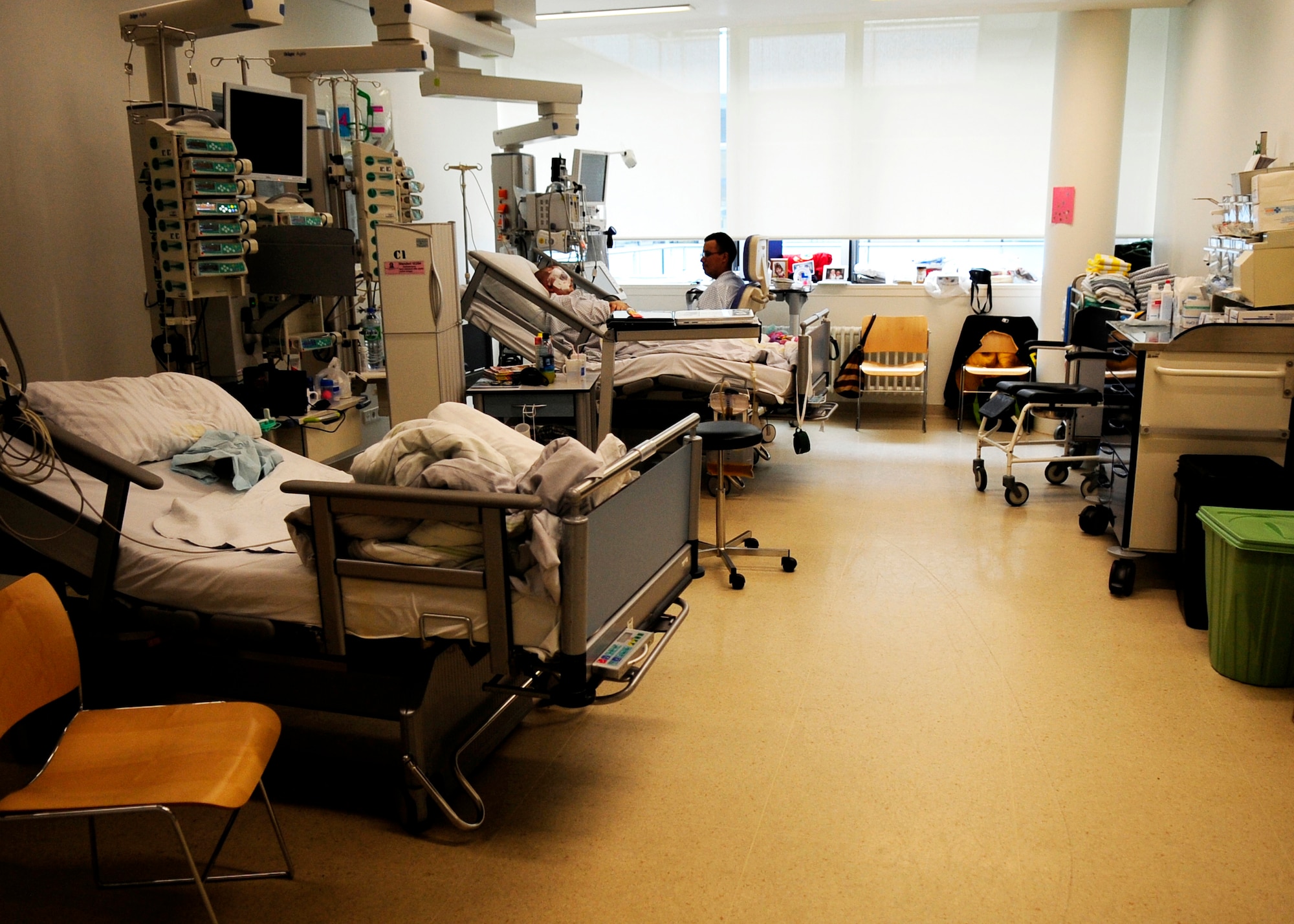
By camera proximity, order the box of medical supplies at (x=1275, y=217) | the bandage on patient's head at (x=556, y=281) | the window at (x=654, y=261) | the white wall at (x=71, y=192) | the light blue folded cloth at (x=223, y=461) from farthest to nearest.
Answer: the window at (x=654, y=261), the bandage on patient's head at (x=556, y=281), the white wall at (x=71, y=192), the box of medical supplies at (x=1275, y=217), the light blue folded cloth at (x=223, y=461)

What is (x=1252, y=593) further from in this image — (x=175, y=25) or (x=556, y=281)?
(x=175, y=25)

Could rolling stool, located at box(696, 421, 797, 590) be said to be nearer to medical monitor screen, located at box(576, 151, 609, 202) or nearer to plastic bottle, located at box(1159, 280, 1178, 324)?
plastic bottle, located at box(1159, 280, 1178, 324)

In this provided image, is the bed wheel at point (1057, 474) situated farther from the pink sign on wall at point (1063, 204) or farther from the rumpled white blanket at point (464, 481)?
the rumpled white blanket at point (464, 481)

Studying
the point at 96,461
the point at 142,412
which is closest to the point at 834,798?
the point at 96,461

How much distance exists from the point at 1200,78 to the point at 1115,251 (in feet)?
4.17

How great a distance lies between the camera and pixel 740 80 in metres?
8.12

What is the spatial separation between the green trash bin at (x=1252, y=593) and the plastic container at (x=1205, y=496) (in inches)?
8.0

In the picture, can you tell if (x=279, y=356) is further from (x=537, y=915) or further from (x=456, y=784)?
(x=537, y=915)

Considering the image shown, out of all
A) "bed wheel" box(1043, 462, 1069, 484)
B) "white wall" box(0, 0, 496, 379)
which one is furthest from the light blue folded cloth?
"bed wheel" box(1043, 462, 1069, 484)

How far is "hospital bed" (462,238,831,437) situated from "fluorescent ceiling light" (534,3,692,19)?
8.13 ft

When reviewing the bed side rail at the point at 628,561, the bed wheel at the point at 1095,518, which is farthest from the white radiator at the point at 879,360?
the bed side rail at the point at 628,561

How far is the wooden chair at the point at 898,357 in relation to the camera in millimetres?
7508

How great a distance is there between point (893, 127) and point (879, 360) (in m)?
1.81

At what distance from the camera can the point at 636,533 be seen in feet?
8.46
